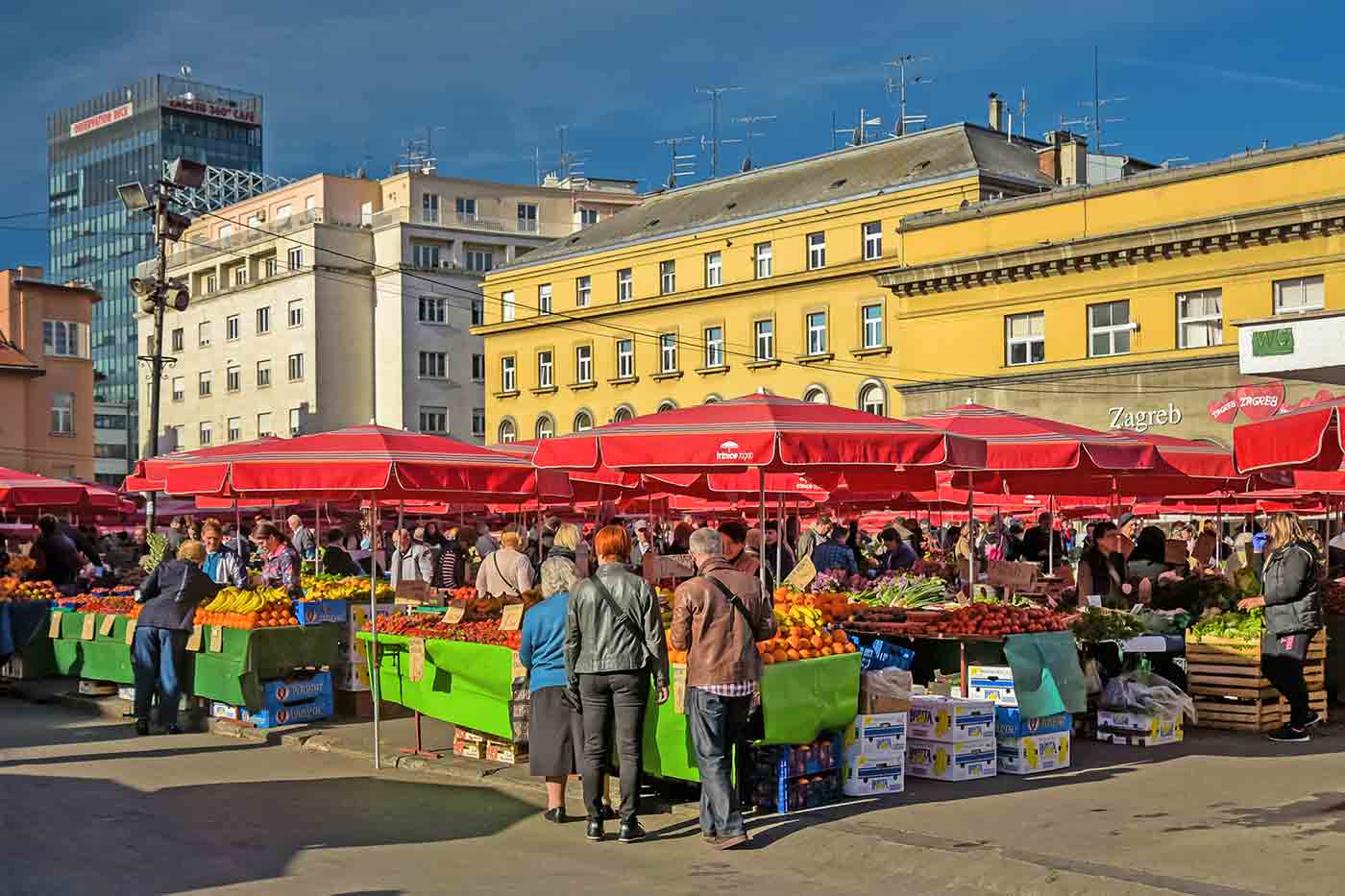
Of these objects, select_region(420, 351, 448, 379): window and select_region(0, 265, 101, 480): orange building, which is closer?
select_region(0, 265, 101, 480): orange building

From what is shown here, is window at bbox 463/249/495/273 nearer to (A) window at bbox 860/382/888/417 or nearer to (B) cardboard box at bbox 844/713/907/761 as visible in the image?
(A) window at bbox 860/382/888/417

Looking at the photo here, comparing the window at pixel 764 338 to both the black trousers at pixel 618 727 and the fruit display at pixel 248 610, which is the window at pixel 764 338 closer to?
the fruit display at pixel 248 610

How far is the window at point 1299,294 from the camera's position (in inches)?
1593

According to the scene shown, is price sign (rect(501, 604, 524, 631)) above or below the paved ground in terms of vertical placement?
above

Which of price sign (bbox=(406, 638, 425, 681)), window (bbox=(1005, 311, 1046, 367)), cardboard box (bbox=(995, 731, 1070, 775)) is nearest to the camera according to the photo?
cardboard box (bbox=(995, 731, 1070, 775))

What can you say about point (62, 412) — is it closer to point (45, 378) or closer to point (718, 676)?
point (45, 378)

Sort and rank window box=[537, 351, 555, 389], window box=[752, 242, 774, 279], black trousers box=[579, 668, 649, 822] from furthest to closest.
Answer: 1. window box=[537, 351, 555, 389]
2. window box=[752, 242, 774, 279]
3. black trousers box=[579, 668, 649, 822]

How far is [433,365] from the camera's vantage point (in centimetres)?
8381

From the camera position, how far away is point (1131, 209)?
44656mm

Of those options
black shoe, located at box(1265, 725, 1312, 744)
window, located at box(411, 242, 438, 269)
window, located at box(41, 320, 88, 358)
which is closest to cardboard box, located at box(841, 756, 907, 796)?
black shoe, located at box(1265, 725, 1312, 744)

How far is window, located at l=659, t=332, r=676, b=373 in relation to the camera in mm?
62281

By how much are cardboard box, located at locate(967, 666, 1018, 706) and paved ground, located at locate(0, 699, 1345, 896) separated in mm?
716

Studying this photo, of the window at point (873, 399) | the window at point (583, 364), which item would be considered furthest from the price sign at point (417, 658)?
the window at point (583, 364)

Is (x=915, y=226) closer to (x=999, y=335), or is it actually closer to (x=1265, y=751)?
(x=999, y=335)
